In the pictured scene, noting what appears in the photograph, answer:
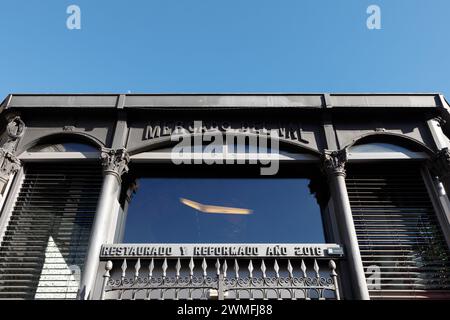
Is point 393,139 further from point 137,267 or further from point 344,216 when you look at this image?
point 137,267

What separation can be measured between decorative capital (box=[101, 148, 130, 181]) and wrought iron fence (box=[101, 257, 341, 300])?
232 cm

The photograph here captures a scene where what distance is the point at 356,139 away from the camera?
383 inches

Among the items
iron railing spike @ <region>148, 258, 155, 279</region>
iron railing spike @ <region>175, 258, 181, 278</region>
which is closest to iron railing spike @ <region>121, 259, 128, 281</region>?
iron railing spike @ <region>148, 258, 155, 279</region>

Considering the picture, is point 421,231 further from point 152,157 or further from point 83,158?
point 83,158

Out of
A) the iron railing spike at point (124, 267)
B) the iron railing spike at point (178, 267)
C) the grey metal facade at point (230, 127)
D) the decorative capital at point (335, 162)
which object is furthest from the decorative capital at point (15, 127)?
the decorative capital at point (335, 162)

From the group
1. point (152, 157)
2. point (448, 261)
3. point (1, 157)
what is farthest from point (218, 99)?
point (448, 261)

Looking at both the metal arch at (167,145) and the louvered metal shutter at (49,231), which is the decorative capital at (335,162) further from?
the louvered metal shutter at (49,231)

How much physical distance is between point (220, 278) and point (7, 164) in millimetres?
6459

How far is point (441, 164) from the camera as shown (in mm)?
9180

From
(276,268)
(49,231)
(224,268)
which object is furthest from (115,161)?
(276,268)

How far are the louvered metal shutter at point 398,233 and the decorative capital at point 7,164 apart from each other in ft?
29.2

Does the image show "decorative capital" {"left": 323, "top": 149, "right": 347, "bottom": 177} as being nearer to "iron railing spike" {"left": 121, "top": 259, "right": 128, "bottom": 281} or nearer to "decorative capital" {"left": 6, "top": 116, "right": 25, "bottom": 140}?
"iron railing spike" {"left": 121, "top": 259, "right": 128, "bottom": 281}

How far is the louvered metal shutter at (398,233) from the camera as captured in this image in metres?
7.93
